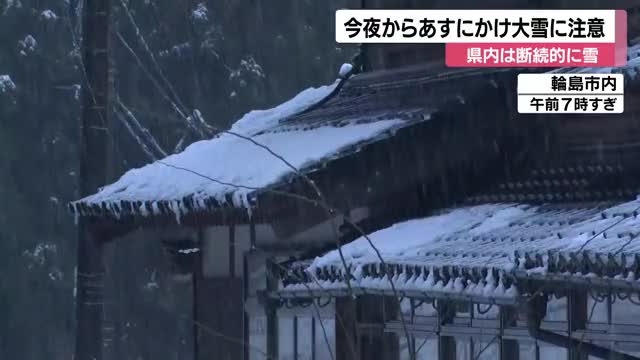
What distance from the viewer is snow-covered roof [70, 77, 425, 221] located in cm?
1086

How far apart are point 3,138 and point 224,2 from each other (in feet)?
21.3

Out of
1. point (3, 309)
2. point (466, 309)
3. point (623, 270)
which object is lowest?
point (3, 309)

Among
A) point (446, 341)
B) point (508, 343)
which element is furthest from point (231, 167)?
point (508, 343)

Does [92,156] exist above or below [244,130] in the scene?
below

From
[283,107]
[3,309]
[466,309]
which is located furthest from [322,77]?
[466,309]

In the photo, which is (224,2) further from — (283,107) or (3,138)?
(283,107)

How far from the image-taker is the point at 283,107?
49.5 feet

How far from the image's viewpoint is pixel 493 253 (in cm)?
868

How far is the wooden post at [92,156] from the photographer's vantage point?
11.0 m

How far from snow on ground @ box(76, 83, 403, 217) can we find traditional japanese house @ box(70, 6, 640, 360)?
3 cm
